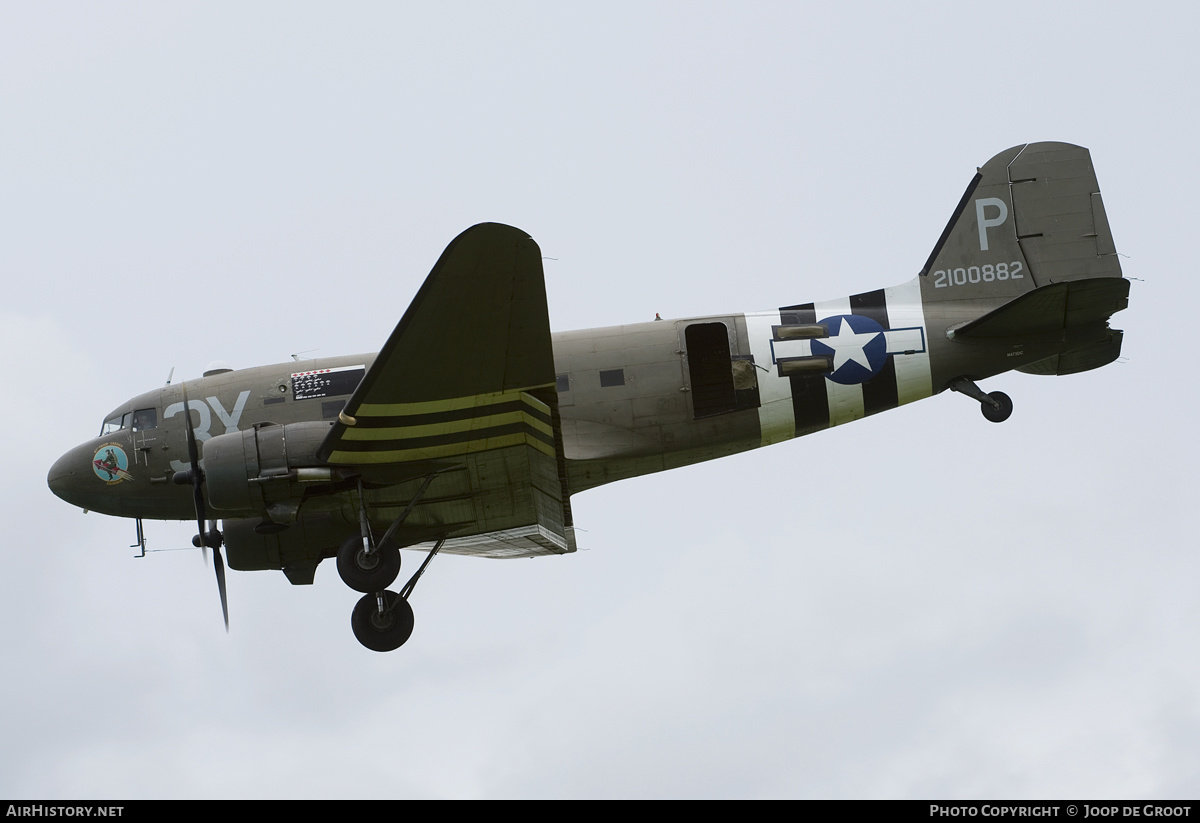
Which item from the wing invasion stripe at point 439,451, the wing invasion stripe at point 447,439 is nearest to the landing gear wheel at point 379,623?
the wing invasion stripe at point 439,451

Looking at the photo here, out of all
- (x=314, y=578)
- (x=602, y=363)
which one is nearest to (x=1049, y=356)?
(x=602, y=363)

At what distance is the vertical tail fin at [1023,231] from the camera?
21.1 m

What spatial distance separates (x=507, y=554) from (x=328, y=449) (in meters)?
5.49

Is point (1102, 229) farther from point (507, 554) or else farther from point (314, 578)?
point (314, 578)

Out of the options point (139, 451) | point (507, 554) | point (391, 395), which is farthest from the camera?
point (507, 554)

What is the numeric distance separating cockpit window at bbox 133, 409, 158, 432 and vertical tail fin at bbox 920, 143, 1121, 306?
1102 cm

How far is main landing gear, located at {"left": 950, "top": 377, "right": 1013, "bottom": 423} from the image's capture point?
66.8ft

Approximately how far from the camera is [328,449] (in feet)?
59.9

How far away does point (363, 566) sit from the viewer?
1883 centimetres

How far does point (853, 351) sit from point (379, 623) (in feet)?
24.8

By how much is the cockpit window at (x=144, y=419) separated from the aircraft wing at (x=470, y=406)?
3.26 meters

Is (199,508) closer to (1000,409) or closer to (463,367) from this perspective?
(463,367)

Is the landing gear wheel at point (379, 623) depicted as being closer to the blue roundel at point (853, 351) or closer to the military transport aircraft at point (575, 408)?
the military transport aircraft at point (575, 408)
